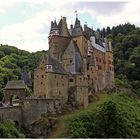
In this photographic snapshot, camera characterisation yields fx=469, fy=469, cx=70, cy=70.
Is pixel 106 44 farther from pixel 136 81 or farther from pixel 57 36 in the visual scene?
pixel 136 81

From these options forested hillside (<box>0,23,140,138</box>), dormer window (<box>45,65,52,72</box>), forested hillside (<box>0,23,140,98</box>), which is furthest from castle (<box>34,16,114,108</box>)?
forested hillside (<box>0,23,140,98</box>)

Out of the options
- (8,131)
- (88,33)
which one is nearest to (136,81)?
(88,33)

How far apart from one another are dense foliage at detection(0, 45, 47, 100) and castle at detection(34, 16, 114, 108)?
16681 mm

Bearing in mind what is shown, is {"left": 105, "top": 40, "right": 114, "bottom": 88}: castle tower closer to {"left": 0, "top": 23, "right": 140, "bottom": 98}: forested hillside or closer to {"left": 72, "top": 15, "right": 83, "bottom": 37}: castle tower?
{"left": 72, "top": 15, "right": 83, "bottom": 37}: castle tower

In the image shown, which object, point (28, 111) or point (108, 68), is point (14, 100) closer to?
point (28, 111)

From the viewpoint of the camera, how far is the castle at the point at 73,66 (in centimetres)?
4678

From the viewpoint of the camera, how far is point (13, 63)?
300 ft

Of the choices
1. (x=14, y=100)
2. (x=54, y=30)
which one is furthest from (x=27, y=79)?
(x=14, y=100)

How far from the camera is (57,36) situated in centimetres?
5234

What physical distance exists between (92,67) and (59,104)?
381 inches

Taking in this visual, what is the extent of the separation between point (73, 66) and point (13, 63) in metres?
→ 42.7

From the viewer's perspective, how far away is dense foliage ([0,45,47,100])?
253 feet

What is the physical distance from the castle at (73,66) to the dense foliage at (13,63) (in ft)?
54.7

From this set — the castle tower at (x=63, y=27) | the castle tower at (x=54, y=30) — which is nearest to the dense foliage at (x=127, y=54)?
the castle tower at (x=63, y=27)
